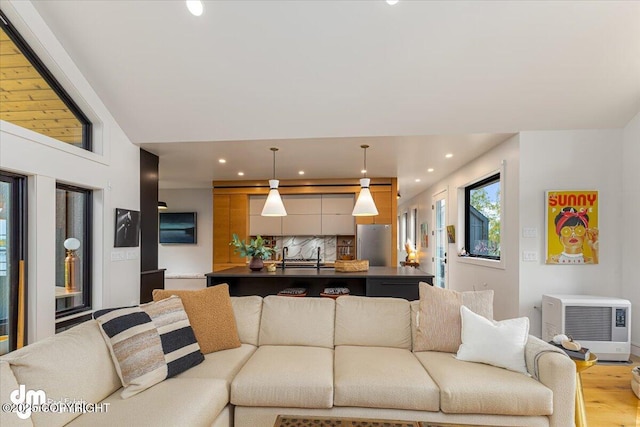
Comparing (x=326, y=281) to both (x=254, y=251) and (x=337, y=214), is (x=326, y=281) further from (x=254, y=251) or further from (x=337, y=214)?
(x=337, y=214)

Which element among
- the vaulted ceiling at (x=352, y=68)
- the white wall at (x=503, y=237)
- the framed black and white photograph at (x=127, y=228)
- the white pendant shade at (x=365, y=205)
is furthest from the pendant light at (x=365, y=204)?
the framed black and white photograph at (x=127, y=228)

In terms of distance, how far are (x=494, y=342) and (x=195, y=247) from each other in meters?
6.73

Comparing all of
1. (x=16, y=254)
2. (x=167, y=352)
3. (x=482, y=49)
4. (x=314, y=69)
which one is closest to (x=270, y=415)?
(x=167, y=352)

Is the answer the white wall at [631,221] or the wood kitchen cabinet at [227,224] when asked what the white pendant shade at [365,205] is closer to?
the white wall at [631,221]

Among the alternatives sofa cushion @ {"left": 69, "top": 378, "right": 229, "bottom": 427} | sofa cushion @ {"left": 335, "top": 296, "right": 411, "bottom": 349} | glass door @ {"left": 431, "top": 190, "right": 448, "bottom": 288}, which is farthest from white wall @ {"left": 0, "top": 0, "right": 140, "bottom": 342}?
glass door @ {"left": 431, "top": 190, "right": 448, "bottom": 288}

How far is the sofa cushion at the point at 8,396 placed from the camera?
1.27m

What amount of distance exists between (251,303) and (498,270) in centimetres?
317

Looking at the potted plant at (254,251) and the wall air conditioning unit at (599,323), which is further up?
the potted plant at (254,251)

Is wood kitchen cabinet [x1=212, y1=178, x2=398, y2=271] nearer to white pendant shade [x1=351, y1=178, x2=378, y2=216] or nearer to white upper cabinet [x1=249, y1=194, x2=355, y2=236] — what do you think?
white upper cabinet [x1=249, y1=194, x2=355, y2=236]

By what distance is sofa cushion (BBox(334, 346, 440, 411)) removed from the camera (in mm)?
1929

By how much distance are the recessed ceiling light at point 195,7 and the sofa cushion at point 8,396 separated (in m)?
2.68

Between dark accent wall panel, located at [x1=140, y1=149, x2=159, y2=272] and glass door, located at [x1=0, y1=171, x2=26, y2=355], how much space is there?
1.56 metres

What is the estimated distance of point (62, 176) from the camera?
3.14m

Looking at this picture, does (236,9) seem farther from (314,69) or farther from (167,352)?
(167,352)
